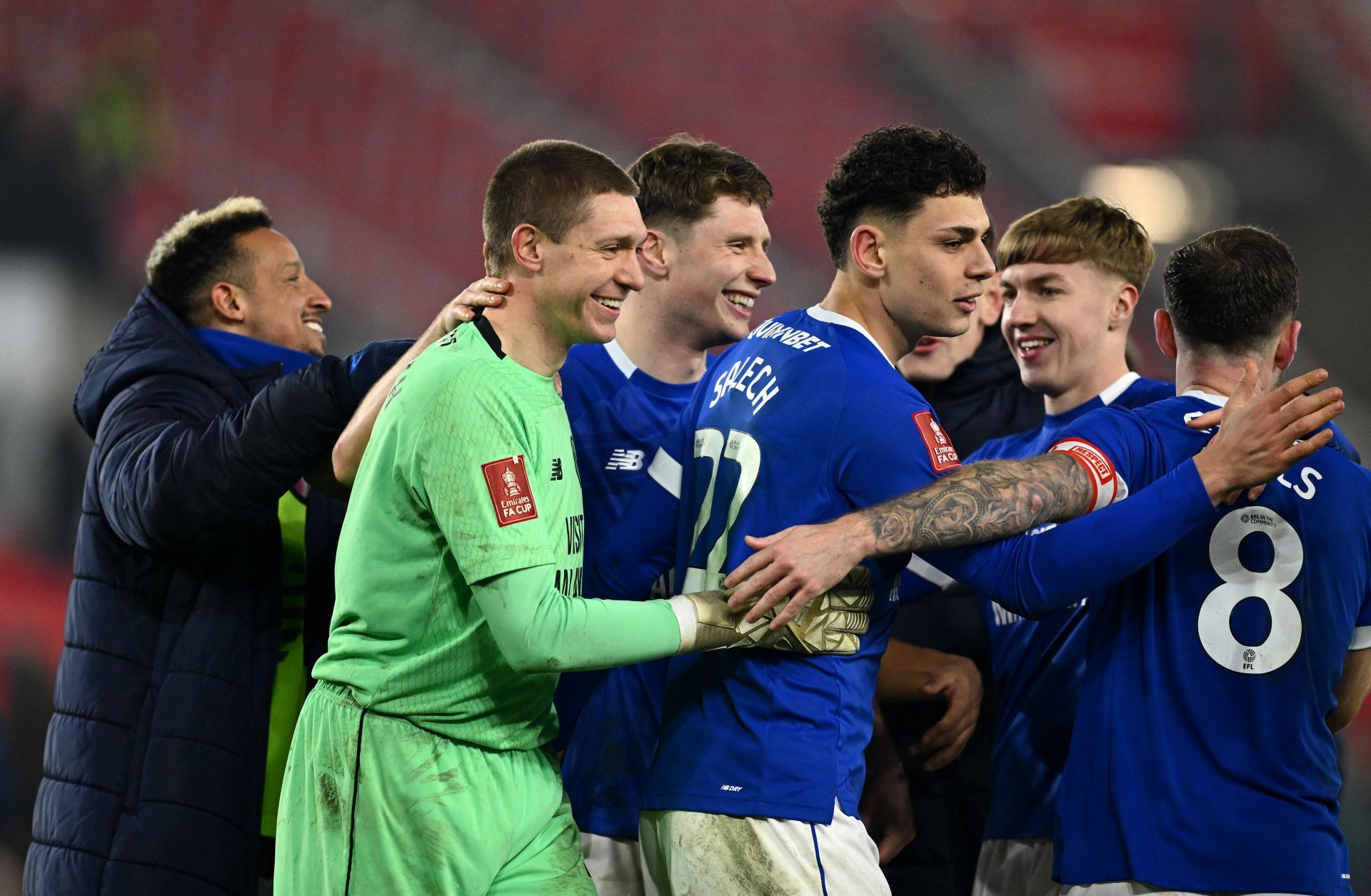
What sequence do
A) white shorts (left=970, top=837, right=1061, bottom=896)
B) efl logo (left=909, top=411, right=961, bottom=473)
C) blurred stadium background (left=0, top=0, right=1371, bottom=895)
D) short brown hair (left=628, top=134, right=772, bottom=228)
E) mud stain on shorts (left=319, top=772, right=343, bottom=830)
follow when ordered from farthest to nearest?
1. blurred stadium background (left=0, top=0, right=1371, bottom=895)
2. short brown hair (left=628, top=134, right=772, bottom=228)
3. white shorts (left=970, top=837, right=1061, bottom=896)
4. efl logo (left=909, top=411, right=961, bottom=473)
5. mud stain on shorts (left=319, top=772, right=343, bottom=830)

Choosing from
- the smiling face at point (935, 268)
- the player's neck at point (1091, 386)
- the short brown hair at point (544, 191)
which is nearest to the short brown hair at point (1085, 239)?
the player's neck at point (1091, 386)

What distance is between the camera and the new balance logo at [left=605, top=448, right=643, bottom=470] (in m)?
3.28

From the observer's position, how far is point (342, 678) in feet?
7.92

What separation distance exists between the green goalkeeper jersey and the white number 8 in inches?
42.8

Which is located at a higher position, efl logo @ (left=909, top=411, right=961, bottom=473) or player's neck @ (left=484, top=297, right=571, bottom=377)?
player's neck @ (left=484, top=297, right=571, bottom=377)

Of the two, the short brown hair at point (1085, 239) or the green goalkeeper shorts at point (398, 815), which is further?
the short brown hair at point (1085, 239)

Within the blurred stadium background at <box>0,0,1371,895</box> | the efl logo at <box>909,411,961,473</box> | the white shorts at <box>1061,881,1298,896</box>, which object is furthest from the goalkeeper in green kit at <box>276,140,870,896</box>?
the blurred stadium background at <box>0,0,1371,895</box>

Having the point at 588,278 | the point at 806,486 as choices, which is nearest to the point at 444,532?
the point at 588,278

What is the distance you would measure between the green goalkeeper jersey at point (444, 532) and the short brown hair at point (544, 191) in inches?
9.2

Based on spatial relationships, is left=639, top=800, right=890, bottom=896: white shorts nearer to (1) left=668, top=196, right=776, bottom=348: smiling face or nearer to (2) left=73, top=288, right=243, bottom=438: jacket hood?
(1) left=668, top=196, right=776, bottom=348: smiling face

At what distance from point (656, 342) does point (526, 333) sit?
3.15 feet

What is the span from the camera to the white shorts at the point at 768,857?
2377mm

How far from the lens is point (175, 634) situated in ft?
10.5

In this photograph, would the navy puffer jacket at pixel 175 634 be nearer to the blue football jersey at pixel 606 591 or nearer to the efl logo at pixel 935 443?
the blue football jersey at pixel 606 591
